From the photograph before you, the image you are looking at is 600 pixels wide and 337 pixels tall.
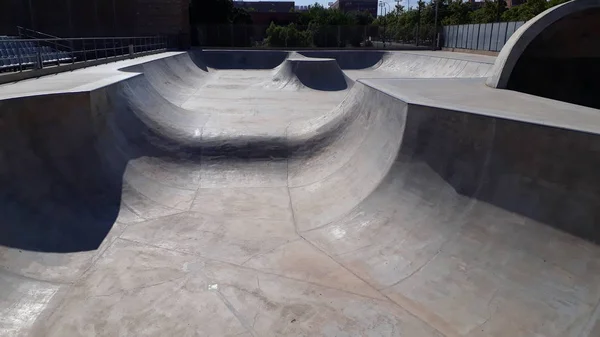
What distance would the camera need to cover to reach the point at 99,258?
7.30 metres

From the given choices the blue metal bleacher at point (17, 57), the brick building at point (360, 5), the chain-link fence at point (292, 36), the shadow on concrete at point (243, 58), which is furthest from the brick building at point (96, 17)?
the brick building at point (360, 5)

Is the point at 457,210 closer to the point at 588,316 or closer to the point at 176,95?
the point at 588,316

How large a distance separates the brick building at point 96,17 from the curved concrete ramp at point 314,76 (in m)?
17.3

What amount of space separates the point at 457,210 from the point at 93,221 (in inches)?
257

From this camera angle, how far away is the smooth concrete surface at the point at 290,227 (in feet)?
18.5

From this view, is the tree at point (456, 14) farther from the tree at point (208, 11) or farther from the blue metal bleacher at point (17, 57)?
the blue metal bleacher at point (17, 57)

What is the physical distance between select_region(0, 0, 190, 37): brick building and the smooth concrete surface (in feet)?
87.3

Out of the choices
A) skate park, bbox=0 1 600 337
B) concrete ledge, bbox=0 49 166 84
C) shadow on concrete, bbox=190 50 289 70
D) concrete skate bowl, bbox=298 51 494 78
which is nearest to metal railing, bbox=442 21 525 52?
concrete skate bowl, bbox=298 51 494 78

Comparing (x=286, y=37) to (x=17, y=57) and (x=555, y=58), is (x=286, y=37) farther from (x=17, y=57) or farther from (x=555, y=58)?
(x=555, y=58)

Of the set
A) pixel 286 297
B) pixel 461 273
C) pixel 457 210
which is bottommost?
pixel 286 297

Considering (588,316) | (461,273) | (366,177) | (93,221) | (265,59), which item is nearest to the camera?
(588,316)

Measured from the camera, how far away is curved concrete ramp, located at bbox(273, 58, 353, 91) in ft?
76.8

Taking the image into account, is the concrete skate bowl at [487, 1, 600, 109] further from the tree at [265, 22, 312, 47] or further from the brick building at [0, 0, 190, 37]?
the tree at [265, 22, 312, 47]

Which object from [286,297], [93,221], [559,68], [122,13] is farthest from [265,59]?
[286,297]
